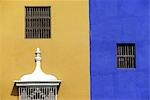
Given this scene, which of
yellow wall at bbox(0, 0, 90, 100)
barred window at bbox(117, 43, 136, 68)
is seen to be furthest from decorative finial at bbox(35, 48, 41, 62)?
barred window at bbox(117, 43, 136, 68)

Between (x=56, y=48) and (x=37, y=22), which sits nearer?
(x=56, y=48)

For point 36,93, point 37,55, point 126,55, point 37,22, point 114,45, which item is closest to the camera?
point 36,93

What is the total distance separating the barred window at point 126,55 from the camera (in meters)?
23.4

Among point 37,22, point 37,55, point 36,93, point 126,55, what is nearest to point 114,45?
point 126,55

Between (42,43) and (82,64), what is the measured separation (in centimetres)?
151

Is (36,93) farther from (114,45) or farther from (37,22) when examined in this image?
(114,45)

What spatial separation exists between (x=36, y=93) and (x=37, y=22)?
247 cm

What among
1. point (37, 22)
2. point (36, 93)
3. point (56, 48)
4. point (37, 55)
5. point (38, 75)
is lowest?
point (36, 93)

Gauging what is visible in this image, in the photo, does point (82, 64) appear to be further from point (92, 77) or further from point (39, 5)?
point (39, 5)

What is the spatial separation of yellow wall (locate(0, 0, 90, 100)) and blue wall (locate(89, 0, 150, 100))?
339 millimetres

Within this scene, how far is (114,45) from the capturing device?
76.5 ft

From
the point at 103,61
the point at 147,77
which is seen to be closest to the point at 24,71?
the point at 103,61

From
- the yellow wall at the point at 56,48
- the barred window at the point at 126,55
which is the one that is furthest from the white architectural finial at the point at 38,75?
the barred window at the point at 126,55

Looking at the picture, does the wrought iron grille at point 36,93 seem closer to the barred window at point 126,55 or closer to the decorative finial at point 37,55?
the decorative finial at point 37,55
